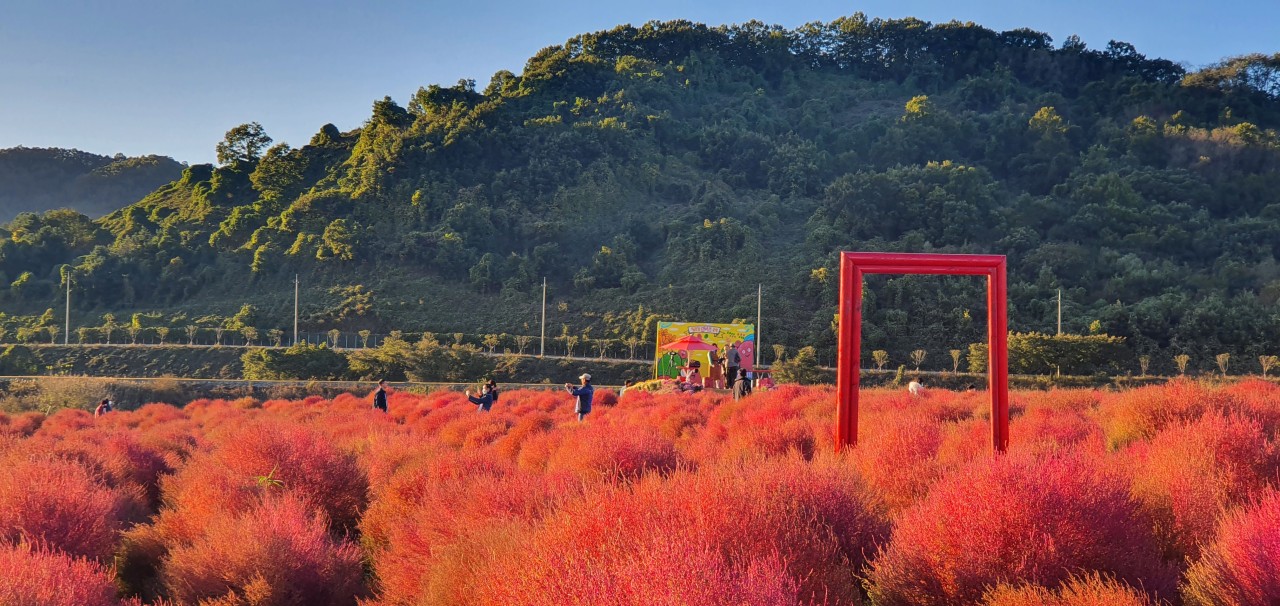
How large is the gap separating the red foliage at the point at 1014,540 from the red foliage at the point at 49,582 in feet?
13.9

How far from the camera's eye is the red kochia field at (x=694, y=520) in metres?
3.70

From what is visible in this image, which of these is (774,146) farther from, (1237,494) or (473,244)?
(1237,494)

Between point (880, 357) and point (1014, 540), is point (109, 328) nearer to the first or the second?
point (880, 357)

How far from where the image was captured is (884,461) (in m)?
6.90

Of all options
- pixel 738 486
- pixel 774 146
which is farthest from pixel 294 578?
pixel 774 146

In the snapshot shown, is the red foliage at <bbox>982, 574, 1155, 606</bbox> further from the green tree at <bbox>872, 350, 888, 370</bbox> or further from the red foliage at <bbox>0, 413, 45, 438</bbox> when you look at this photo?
the green tree at <bbox>872, 350, 888, 370</bbox>

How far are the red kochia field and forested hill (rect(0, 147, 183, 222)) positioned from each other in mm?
176180

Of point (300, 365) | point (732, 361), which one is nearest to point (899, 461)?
point (732, 361)

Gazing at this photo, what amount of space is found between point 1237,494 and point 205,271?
7717cm

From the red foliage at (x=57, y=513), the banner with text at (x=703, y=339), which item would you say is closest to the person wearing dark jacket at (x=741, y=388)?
the banner with text at (x=703, y=339)

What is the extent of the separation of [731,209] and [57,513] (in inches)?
2847

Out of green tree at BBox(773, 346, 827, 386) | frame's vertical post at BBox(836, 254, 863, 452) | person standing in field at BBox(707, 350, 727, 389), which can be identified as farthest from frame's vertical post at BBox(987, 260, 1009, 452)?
green tree at BBox(773, 346, 827, 386)

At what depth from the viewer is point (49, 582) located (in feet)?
15.5

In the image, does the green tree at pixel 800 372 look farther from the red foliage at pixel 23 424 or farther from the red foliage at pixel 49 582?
the red foliage at pixel 49 582
